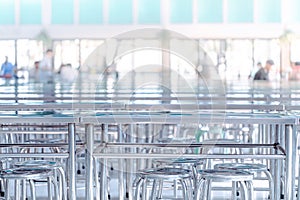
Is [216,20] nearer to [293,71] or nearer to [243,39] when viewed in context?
[243,39]

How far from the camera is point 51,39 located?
13125 mm

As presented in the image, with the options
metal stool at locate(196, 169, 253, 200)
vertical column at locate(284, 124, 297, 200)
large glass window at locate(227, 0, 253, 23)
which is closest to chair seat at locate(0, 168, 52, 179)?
metal stool at locate(196, 169, 253, 200)

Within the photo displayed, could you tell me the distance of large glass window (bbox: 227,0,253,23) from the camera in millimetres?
13570

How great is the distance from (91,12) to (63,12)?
0.57 meters

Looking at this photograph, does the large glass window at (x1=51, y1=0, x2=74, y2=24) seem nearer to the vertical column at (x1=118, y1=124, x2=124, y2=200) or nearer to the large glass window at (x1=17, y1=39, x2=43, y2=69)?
the large glass window at (x1=17, y1=39, x2=43, y2=69)

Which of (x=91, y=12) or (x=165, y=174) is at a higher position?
(x=91, y=12)

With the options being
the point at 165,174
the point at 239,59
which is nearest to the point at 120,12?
the point at 239,59

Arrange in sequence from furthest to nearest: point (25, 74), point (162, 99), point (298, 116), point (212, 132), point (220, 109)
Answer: point (25, 74) < point (212, 132) < point (162, 99) < point (220, 109) < point (298, 116)

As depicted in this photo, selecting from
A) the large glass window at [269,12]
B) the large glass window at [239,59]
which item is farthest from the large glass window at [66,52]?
the large glass window at [269,12]

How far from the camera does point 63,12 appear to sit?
1328 cm

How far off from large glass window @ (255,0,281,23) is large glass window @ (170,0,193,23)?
130cm

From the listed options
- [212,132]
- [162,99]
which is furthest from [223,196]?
[212,132]

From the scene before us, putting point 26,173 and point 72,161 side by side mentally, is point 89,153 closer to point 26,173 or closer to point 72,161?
point 72,161

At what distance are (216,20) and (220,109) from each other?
10668mm
